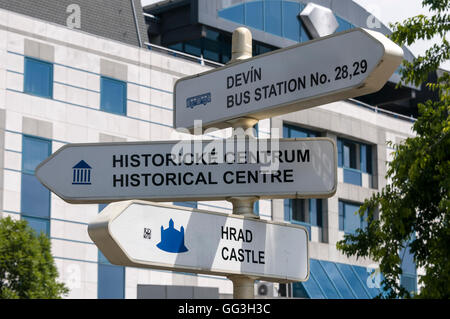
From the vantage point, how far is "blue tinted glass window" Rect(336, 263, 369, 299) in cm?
4031

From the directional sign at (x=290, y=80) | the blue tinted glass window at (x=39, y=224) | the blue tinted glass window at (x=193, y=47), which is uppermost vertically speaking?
the blue tinted glass window at (x=193, y=47)

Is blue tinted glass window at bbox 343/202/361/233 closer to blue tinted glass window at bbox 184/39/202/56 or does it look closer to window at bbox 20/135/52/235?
blue tinted glass window at bbox 184/39/202/56

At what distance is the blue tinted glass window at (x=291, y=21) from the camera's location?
139 feet

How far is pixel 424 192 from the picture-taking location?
12477 mm

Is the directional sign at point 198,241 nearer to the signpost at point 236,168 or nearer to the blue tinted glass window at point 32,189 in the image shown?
the signpost at point 236,168

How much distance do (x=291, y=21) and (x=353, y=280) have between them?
12.4 metres

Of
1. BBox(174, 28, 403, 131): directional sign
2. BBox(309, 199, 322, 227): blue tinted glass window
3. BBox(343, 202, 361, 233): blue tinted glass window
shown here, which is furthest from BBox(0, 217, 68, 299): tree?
BBox(174, 28, 403, 131): directional sign

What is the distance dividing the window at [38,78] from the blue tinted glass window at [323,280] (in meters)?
13.9

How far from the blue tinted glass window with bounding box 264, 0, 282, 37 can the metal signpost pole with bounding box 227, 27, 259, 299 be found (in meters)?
36.1

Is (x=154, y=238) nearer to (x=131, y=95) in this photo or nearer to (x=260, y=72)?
(x=260, y=72)

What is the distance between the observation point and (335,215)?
4234 centimetres

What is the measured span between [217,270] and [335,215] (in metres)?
37.7

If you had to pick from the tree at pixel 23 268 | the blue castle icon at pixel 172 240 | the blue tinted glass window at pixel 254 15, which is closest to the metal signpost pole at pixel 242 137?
the blue castle icon at pixel 172 240
